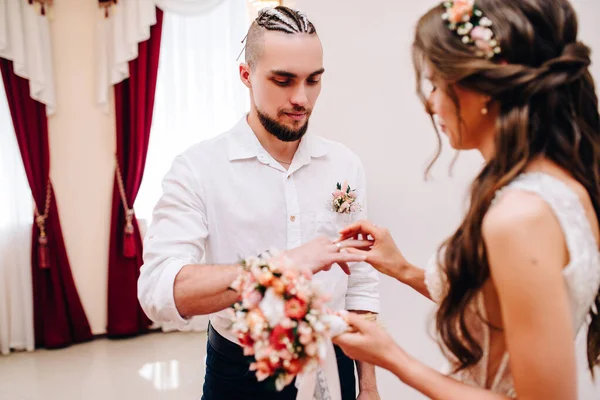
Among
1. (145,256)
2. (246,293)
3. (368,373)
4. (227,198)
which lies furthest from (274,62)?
(368,373)

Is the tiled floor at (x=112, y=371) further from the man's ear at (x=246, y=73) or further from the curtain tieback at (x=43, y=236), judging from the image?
the man's ear at (x=246, y=73)

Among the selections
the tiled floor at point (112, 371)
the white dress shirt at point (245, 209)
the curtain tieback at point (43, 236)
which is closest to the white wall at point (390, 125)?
the white dress shirt at point (245, 209)

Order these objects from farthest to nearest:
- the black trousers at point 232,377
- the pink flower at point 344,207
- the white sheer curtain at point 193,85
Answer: the white sheer curtain at point 193,85, the pink flower at point 344,207, the black trousers at point 232,377

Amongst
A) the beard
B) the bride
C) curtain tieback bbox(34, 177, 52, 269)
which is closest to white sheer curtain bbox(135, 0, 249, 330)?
curtain tieback bbox(34, 177, 52, 269)

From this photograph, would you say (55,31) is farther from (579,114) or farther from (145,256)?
(579,114)

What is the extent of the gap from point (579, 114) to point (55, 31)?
163 inches

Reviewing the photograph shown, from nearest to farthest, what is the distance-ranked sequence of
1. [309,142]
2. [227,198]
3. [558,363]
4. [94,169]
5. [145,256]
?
[558,363]
[145,256]
[227,198]
[309,142]
[94,169]

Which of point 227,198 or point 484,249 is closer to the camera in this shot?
point 484,249

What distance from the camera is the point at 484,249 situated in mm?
1060

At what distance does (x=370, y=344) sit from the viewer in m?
1.13

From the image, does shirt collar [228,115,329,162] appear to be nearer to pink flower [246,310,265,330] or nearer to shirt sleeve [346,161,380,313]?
shirt sleeve [346,161,380,313]

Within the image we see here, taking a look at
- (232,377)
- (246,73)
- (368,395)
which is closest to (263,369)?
(232,377)

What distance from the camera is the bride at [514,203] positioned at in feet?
3.06

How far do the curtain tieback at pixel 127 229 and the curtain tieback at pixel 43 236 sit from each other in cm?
55
